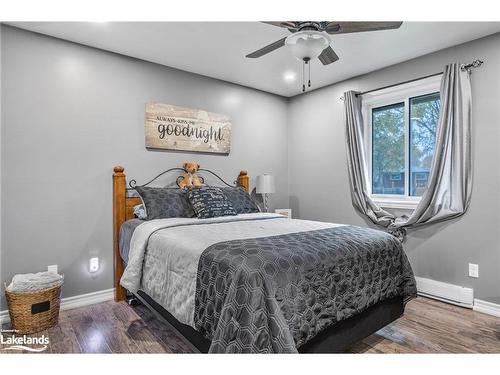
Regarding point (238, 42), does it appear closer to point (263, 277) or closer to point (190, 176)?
point (190, 176)

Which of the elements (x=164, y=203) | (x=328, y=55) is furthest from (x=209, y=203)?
(x=328, y=55)

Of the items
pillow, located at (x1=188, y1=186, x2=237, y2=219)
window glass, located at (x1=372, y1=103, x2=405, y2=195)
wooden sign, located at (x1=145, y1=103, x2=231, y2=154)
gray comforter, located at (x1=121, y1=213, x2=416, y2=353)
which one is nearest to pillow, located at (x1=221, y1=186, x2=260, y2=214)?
pillow, located at (x1=188, y1=186, x2=237, y2=219)

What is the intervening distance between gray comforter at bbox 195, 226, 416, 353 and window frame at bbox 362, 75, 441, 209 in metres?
1.48

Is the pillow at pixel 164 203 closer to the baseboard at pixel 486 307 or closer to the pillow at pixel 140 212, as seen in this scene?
the pillow at pixel 140 212

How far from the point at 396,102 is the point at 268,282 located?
118 inches

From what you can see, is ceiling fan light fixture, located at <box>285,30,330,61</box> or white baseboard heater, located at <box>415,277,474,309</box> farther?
white baseboard heater, located at <box>415,277,474,309</box>

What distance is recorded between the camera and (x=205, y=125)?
3713 mm

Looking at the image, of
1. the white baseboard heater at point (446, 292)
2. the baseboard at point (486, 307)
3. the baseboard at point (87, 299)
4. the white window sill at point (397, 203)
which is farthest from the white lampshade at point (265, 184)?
the baseboard at point (486, 307)

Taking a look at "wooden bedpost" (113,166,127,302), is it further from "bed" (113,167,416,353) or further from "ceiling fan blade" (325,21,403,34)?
"ceiling fan blade" (325,21,403,34)

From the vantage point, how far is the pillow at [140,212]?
9.53 feet

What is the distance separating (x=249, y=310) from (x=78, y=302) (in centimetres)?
222

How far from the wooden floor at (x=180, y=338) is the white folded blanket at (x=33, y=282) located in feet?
1.14

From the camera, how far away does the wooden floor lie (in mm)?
2080

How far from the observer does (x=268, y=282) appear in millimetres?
1478
